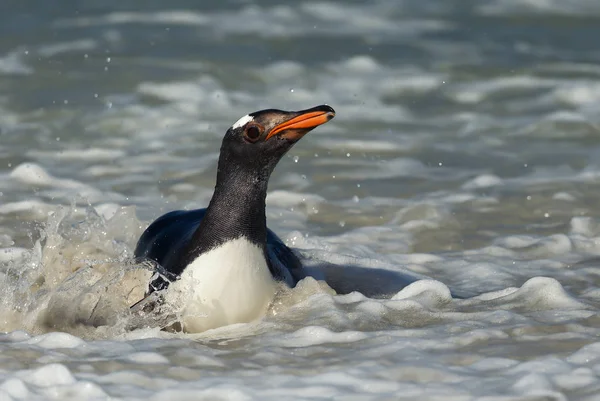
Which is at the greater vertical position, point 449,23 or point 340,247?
point 449,23

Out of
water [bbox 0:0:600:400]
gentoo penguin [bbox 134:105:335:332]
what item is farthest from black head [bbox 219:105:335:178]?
water [bbox 0:0:600:400]

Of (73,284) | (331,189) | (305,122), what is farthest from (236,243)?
(331,189)

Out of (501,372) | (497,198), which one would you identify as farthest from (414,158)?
(501,372)

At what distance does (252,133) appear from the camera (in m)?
5.14

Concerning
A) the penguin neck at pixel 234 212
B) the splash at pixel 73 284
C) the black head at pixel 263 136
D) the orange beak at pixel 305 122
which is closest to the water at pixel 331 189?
the splash at pixel 73 284

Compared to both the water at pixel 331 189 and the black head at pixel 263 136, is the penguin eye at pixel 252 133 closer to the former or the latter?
the black head at pixel 263 136

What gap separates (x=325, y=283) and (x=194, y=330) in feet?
2.81

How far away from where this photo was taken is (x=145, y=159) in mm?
8578

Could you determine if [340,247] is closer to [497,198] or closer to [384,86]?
[497,198]

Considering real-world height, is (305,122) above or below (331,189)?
above

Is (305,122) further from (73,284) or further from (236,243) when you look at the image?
(73,284)

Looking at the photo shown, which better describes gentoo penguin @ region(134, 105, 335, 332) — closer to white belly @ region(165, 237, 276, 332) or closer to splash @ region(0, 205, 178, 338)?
white belly @ region(165, 237, 276, 332)

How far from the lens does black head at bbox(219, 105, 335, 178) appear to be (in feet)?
16.8

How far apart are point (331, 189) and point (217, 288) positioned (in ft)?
9.97
